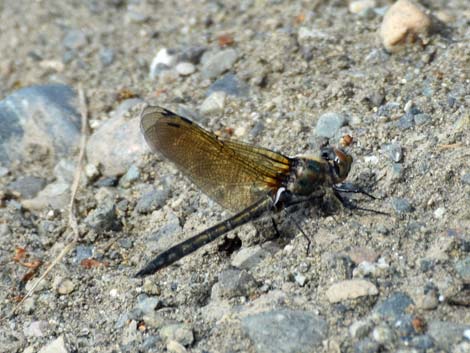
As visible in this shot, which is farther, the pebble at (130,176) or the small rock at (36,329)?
the pebble at (130,176)

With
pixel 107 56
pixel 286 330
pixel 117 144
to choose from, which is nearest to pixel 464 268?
pixel 286 330

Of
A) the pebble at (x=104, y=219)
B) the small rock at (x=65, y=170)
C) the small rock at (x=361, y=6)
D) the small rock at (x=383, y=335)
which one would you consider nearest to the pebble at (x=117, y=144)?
the small rock at (x=65, y=170)

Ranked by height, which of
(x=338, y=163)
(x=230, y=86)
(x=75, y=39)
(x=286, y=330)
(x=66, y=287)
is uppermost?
(x=338, y=163)

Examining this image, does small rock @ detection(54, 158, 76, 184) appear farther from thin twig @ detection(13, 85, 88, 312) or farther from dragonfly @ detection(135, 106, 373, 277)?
dragonfly @ detection(135, 106, 373, 277)

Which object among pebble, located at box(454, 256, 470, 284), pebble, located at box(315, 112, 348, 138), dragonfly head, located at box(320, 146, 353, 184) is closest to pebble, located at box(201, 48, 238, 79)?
pebble, located at box(315, 112, 348, 138)

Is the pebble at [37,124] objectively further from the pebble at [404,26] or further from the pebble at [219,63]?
the pebble at [404,26]

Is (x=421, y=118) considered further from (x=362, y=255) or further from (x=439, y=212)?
(x=362, y=255)
